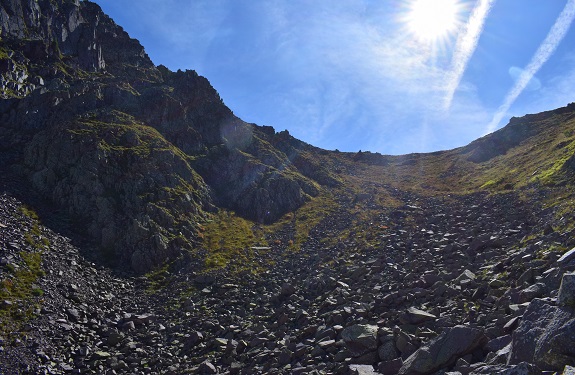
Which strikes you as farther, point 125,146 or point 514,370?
point 125,146

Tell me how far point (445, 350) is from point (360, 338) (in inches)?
198

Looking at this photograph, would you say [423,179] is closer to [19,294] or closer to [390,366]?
[390,366]

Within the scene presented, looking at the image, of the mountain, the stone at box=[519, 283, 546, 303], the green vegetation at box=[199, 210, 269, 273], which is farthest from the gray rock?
the green vegetation at box=[199, 210, 269, 273]

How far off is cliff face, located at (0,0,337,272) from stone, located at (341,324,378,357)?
2928cm

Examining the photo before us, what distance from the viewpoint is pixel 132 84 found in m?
91.2

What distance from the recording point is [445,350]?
1467cm

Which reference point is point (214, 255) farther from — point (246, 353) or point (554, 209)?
point (554, 209)

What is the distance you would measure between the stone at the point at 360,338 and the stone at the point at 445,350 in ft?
10.3

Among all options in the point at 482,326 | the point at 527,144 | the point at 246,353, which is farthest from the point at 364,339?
the point at 527,144

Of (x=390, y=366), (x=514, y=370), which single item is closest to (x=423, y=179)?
(x=390, y=366)

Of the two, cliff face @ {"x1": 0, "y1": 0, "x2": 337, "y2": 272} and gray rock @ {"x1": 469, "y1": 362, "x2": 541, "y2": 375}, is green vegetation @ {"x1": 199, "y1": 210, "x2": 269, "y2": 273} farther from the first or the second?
gray rock @ {"x1": 469, "y1": 362, "x2": 541, "y2": 375}

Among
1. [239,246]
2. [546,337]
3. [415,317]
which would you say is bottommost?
[415,317]

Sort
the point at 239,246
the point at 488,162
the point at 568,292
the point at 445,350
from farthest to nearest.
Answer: the point at 488,162
the point at 239,246
the point at 445,350
the point at 568,292

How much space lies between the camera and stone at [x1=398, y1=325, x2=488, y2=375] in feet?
47.3
